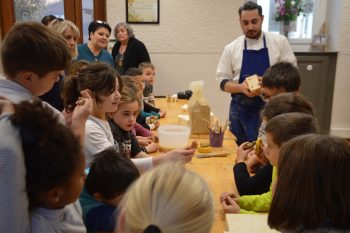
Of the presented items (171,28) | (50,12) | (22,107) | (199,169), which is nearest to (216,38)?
(171,28)

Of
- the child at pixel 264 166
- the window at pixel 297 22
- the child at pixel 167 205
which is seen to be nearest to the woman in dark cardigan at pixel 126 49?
the window at pixel 297 22

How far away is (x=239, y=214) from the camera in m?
1.32

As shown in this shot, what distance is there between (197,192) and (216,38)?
188 inches

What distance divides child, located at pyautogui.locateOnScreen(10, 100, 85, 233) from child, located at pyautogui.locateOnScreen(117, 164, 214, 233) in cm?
18

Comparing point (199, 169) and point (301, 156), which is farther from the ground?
point (301, 156)

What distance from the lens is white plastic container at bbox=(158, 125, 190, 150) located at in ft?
6.76

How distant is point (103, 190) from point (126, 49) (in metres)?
3.74

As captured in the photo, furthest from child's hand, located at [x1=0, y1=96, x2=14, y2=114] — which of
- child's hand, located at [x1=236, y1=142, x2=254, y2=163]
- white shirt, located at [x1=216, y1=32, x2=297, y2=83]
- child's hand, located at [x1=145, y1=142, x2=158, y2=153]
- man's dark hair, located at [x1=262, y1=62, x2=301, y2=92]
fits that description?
white shirt, located at [x1=216, y1=32, x2=297, y2=83]

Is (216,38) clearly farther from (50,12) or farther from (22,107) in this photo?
(22,107)

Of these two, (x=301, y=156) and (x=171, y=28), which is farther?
(x=171, y=28)

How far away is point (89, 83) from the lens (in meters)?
1.62

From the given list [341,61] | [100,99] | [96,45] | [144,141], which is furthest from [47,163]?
[341,61]

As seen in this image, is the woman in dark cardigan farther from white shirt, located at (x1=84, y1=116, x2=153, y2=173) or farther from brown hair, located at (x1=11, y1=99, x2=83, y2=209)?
brown hair, located at (x1=11, y1=99, x2=83, y2=209)

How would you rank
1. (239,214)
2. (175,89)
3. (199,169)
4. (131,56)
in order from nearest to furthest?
1. (239,214)
2. (199,169)
3. (131,56)
4. (175,89)
